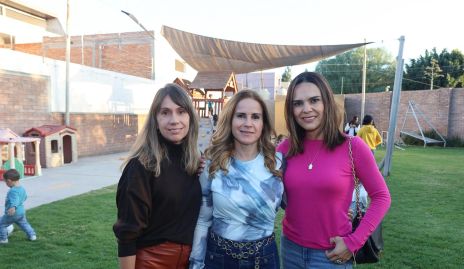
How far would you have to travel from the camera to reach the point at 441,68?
3362 cm

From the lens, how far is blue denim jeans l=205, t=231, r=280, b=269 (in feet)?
6.34

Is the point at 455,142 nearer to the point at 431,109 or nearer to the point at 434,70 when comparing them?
the point at 431,109

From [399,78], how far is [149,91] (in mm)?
13260

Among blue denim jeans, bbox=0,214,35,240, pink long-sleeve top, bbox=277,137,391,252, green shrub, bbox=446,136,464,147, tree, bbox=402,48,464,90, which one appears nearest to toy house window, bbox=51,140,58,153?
blue denim jeans, bbox=0,214,35,240

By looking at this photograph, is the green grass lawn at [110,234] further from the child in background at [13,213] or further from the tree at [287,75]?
the tree at [287,75]

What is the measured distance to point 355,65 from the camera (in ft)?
157

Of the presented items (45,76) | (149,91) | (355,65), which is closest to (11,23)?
(149,91)

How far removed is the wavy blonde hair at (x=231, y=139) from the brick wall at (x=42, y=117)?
10577 mm

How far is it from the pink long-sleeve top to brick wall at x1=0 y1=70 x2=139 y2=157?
1106 cm

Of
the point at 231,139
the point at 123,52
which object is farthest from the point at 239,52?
the point at 123,52

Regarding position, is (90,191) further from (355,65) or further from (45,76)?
(355,65)

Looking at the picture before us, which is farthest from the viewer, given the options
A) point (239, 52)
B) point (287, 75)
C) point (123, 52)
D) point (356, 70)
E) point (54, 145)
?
point (287, 75)

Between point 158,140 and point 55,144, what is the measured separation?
10.8 meters

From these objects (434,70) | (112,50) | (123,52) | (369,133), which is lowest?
(369,133)
